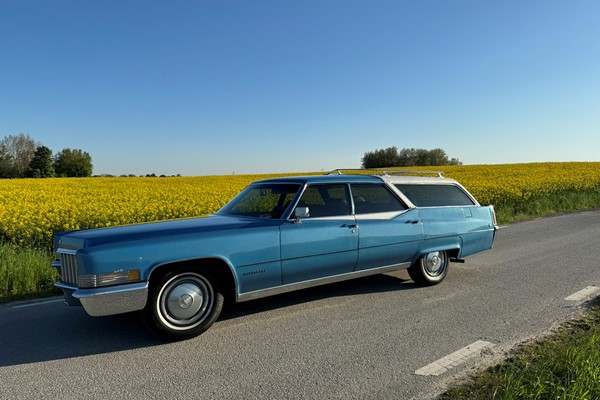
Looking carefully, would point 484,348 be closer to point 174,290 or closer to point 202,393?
point 202,393

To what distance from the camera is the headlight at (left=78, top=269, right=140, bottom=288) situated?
374 centimetres

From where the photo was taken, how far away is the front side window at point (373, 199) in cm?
543

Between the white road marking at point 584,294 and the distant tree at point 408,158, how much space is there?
81.6 m

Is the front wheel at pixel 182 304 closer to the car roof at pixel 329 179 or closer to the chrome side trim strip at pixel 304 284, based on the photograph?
the chrome side trim strip at pixel 304 284

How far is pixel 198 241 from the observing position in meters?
4.12

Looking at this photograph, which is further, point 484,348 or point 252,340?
point 252,340

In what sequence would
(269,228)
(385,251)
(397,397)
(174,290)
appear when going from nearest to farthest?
1. (397,397)
2. (174,290)
3. (269,228)
4. (385,251)

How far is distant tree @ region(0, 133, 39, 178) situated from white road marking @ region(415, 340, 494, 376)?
3693 inches

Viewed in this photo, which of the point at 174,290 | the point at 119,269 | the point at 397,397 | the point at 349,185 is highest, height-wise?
the point at 349,185

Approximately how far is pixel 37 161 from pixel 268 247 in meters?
88.1

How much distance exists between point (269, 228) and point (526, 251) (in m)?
5.85

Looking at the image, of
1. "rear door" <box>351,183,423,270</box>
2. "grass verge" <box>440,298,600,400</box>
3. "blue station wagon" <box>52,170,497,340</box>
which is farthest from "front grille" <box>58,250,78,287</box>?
"grass verge" <box>440,298,600,400</box>

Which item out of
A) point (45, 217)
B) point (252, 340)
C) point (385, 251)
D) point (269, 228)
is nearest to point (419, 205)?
point (385, 251)

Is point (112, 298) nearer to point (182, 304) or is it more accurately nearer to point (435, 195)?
point (182, 304)
